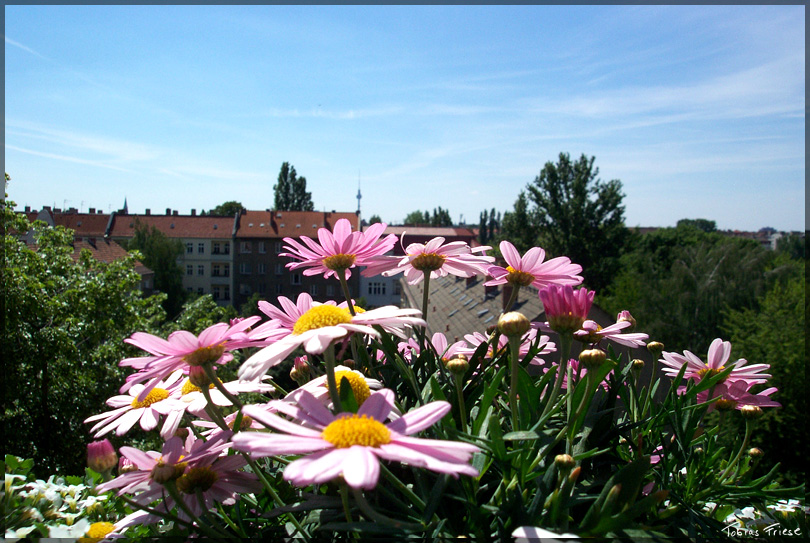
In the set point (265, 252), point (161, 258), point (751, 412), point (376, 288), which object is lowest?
point (376, 288)

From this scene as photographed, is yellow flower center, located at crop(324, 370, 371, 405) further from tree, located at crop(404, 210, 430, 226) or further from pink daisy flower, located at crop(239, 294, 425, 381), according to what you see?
tree, located at crop(404, 210, 430, 226)

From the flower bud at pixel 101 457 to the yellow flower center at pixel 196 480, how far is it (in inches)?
14.1

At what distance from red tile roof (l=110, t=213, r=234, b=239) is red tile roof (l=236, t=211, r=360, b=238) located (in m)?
1.19

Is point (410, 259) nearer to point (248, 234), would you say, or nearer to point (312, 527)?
point (312, 527)

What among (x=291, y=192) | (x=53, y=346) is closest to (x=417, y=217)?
(x=291, y=192)

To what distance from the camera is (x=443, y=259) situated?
40.9 inches

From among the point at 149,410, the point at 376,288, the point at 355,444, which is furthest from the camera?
the point at 376,288

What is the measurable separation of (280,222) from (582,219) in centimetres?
1905

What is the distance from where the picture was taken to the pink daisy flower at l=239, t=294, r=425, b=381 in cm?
66

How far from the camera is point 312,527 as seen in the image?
0.77m

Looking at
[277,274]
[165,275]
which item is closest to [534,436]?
[165,275]

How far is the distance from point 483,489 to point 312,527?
0.25 m

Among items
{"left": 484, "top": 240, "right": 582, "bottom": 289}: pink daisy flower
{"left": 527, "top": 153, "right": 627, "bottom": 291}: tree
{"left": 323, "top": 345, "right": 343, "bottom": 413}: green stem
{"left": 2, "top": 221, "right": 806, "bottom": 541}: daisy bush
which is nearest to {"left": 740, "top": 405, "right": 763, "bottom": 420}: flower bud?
{"left": 2, "top": 221, "right": 806, "bottom": 541}: daisy bush

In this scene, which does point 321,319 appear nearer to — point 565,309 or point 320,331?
point 320,331
